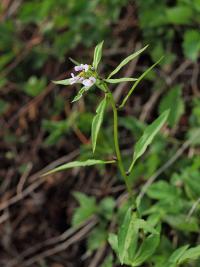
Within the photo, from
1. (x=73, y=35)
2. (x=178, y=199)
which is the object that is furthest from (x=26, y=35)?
(x=178, y=199)

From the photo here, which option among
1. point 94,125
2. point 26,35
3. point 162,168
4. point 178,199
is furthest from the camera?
point 26,35

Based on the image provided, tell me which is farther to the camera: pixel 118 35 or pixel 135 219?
pixel 118 35

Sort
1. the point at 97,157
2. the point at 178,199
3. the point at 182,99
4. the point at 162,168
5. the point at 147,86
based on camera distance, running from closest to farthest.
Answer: the point at 178,199 → the point at 162,168 → the point at 97,157 → the point at 182,99 → the point at 147,86

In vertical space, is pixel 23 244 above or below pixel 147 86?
below

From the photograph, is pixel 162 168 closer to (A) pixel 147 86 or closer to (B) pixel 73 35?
(A) pixel 147 86

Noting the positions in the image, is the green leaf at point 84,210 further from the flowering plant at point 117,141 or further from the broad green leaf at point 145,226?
the broad green leaf at point 145,226

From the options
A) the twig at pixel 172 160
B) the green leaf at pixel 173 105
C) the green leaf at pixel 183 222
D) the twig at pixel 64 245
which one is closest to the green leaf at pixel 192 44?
the green leaf at pixel 173 105

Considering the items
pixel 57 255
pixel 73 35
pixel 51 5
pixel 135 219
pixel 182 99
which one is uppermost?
pixel 51 5
